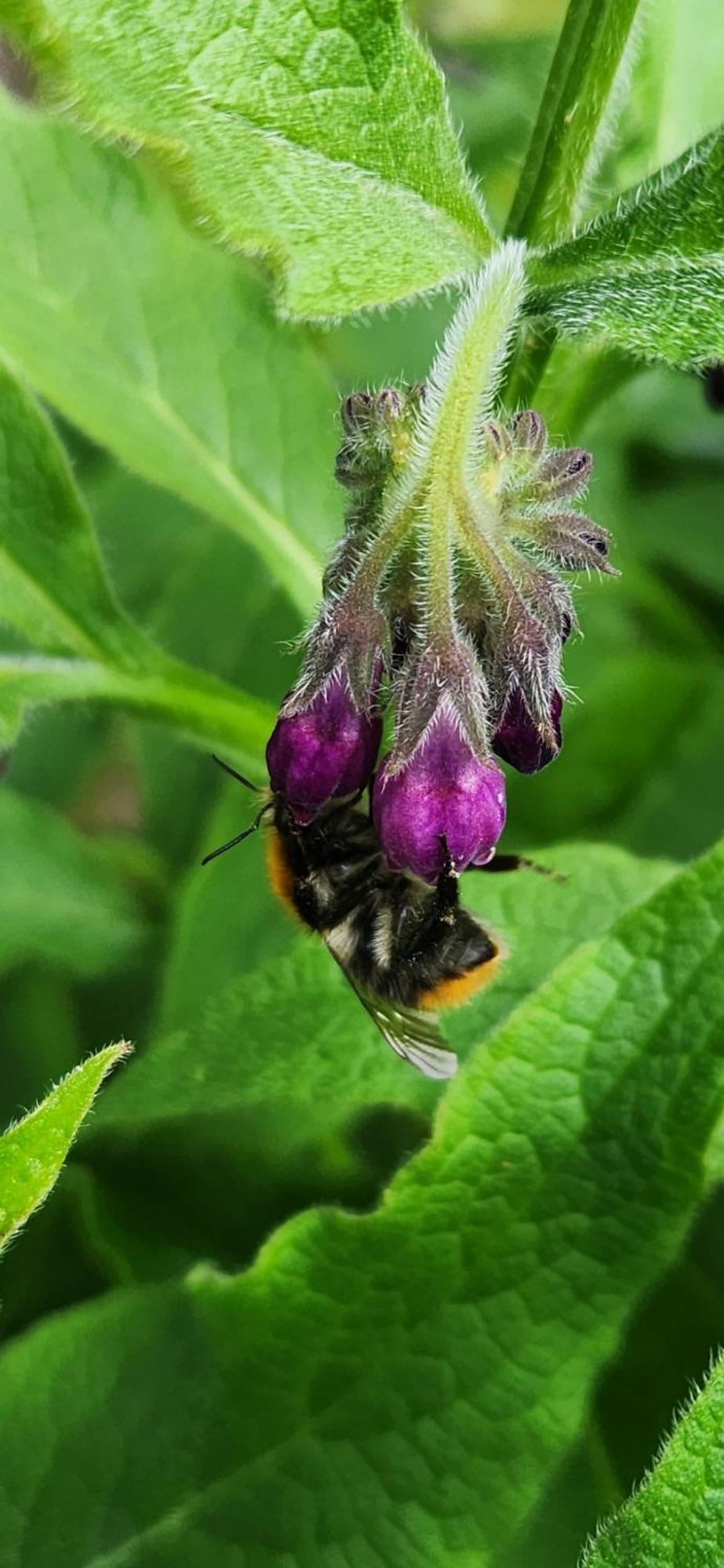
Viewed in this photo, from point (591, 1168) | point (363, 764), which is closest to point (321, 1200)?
point (591, 1168)

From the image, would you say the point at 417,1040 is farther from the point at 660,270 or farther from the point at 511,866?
the point at 660,270

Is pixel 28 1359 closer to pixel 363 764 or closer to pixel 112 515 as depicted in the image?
pixel 363 764

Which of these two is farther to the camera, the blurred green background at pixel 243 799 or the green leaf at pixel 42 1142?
the blurred green background at pixel 243 799

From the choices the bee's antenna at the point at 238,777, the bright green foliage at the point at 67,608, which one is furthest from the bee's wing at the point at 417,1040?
the bright green foliage at the point at 67,608

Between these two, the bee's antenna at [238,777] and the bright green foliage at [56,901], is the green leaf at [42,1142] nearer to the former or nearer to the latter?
the bee's antenna at [238,777]

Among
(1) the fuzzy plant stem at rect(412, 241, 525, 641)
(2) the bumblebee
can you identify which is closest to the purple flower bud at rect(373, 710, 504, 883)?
(1) the fuzzy plant stem at rect(412, 241, 525, 641)

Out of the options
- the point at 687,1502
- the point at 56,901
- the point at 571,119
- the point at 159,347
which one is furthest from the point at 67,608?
the point at 687,1502

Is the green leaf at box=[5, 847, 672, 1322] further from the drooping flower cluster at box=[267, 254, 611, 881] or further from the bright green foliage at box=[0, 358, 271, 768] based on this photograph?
the drooping flower cluster at box=[267, 254, 611, 881]
